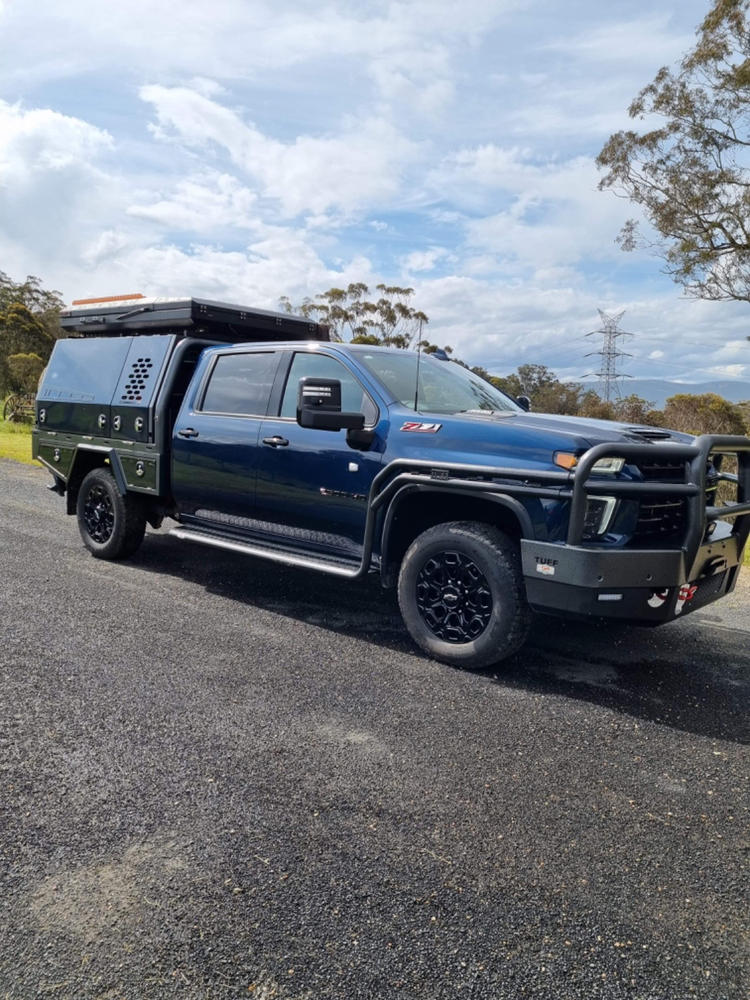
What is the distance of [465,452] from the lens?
14.5 ft

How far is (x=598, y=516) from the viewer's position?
4.09 m

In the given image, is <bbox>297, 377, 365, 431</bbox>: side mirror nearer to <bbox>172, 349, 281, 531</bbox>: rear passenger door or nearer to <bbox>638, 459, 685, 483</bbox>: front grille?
<bbox>172, 349, 281, 531</bbox>: rear passenger door

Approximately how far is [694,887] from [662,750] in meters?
1.03

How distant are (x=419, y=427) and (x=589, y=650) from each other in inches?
72.6

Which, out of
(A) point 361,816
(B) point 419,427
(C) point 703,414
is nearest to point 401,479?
(B) point 419,427

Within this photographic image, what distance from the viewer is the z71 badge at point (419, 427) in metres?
4.58

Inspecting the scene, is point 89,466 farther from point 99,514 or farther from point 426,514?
point 426,514

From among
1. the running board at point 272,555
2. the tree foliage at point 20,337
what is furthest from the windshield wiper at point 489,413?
the tree foliage at point 20,337

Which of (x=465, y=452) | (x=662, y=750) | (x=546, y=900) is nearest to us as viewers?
(x=546, y=900)

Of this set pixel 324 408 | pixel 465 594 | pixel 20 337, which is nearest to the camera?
pixel 465 594

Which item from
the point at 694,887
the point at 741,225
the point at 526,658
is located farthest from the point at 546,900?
the point at 741,225

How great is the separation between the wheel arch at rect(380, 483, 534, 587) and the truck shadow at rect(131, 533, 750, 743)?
2.00 feet

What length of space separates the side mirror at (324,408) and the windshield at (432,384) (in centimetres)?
42

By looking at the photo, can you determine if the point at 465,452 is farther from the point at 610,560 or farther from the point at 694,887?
the point at 694,887
